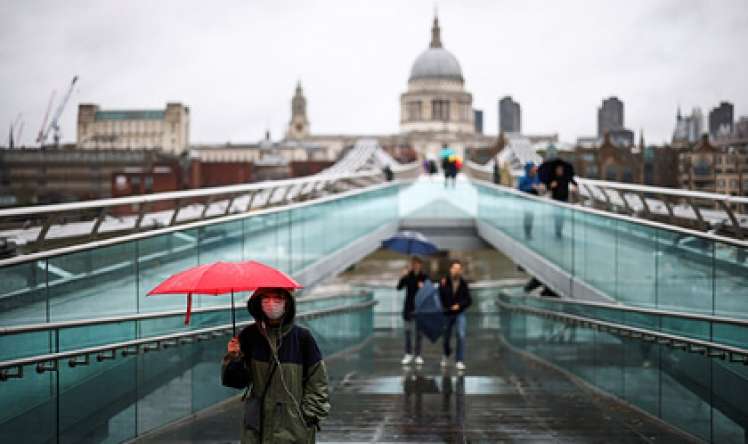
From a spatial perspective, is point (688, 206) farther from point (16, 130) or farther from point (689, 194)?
point (16, 130)

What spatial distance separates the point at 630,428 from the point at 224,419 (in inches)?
123

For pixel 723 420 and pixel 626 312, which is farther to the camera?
pixel 626 312

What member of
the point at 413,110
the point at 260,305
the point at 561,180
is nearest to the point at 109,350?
the point at 260,305

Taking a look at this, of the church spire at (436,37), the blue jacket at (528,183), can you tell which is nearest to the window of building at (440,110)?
the church spire at (436,37)

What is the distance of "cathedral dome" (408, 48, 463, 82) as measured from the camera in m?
160

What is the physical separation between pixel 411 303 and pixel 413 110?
5638 inches

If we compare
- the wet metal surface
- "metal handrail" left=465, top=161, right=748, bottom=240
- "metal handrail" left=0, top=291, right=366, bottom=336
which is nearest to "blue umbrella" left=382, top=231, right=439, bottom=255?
"metal handrail" left=465, top=161, right=748, bottom=240

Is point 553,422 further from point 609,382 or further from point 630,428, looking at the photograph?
point 609,382

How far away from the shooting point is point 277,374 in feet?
18.5

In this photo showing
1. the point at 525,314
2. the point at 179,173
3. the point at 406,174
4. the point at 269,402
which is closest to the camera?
the point at 269,402

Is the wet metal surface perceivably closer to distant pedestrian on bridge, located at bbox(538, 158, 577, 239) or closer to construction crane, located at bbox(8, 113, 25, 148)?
distant pedestrian on bridge, located at bbox(538, 158, 577, 239)

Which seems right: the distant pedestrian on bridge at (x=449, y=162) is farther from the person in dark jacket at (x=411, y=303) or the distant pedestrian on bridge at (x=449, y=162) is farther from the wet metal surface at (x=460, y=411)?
the wet metal surface at (x=460, y=411)

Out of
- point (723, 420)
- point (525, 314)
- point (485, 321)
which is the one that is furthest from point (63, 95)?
point (723, 420)

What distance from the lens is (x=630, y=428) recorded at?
28.3ft
